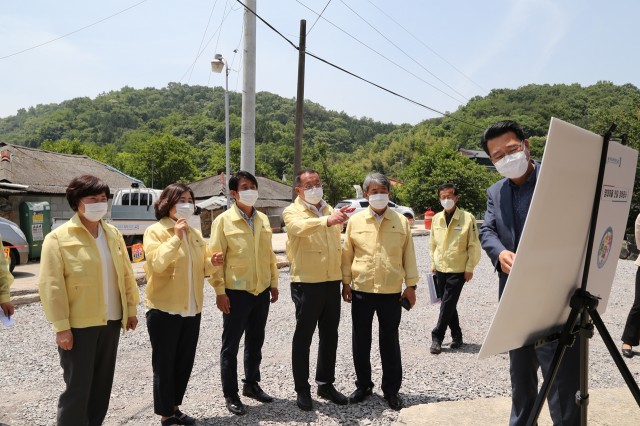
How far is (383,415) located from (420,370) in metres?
1.19

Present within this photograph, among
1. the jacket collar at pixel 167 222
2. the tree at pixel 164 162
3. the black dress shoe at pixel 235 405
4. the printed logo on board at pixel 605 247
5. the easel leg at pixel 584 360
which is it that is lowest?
the black dress shoe at pixel 235 405

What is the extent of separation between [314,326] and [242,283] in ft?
2.38

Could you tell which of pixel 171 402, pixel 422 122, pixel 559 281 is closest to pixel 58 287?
pixel 171 402

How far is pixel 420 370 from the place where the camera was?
15.5 feet

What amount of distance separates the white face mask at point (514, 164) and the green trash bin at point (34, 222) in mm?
14929

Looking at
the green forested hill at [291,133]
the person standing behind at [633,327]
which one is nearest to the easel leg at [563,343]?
the person standing behind at [633,327]

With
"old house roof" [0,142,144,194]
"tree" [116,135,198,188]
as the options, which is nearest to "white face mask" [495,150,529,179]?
"old house roof" [0,142,144,194]

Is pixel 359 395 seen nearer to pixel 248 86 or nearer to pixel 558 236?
pixel 558 236

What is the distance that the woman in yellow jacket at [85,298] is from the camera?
2.87 m

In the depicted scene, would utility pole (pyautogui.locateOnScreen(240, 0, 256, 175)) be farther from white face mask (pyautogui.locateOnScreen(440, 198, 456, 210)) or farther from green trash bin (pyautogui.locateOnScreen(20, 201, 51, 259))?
green trash bin (pyautogui.locateOnScreen(20, 201, 51, 259))

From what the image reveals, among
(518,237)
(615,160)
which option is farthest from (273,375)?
(615,160)

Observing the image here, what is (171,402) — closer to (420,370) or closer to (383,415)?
(383,415)

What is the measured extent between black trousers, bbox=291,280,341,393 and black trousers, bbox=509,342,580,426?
1.66 m

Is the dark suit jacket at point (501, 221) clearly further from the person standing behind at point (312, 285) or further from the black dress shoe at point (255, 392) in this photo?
the black dress shoe at point (255, 392)
